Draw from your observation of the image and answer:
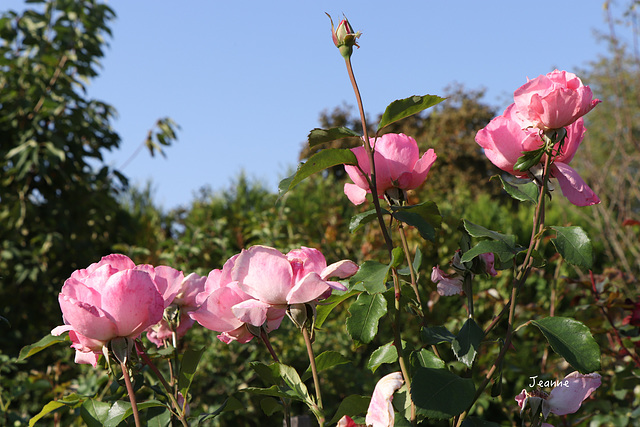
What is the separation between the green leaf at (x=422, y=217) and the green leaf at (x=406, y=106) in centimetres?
12

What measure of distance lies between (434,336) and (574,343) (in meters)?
0.18

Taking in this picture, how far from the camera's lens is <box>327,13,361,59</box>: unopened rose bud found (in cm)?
72

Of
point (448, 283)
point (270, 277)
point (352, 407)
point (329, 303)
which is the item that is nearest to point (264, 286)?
point (270, 277)

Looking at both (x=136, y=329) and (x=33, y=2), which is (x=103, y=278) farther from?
(x=33, y=2)

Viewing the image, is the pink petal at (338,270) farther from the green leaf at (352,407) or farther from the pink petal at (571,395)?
the pink petal at (571,395)

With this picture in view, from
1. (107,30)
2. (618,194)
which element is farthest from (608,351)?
(107,30)

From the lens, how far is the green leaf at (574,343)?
0.71 m

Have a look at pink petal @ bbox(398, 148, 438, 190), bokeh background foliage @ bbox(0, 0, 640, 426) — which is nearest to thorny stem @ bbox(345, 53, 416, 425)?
pink petal @ bbox(398, 148, 438, 190)

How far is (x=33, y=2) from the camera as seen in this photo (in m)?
4.18

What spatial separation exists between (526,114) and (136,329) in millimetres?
598

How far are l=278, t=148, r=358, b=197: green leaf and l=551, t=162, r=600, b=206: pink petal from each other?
0.33 m

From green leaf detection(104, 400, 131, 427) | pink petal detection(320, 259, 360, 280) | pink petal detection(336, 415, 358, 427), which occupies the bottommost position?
pink petal detection(336, 415, 358, 427)

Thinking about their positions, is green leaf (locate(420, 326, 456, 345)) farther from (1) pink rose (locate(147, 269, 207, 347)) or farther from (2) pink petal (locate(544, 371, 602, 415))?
(1) pink rose (locate(147, 269, 207, 347))

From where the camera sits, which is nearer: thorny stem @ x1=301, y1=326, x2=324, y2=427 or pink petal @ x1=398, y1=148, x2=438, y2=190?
thorny stem @ x1=301, y1=326, x2=324, y2=427
